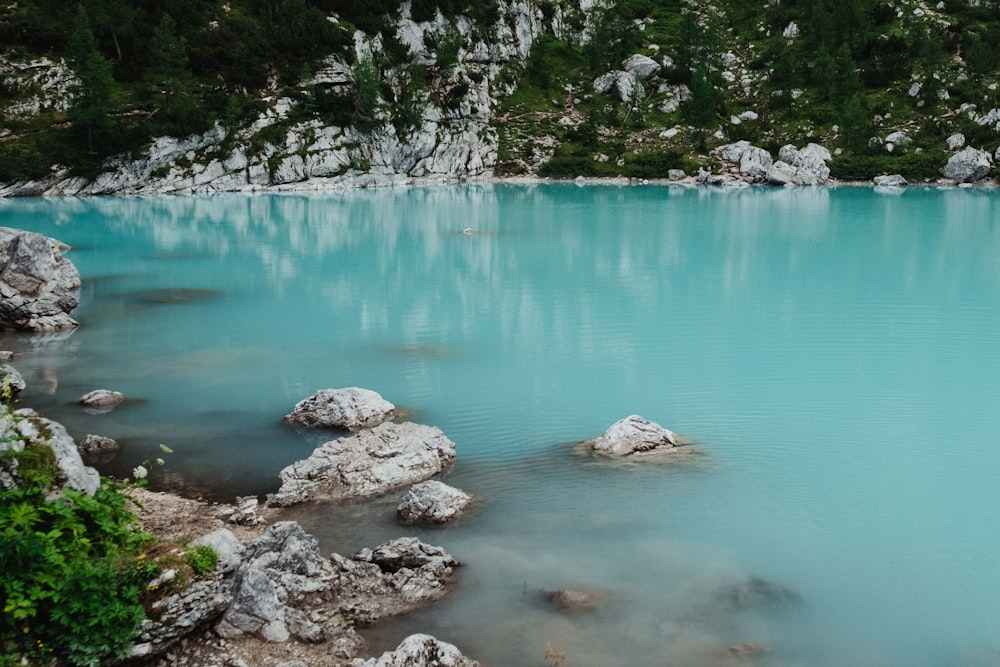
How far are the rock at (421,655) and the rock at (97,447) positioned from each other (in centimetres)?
835

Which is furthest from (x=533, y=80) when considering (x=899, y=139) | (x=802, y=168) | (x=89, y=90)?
(x=89, y=90)

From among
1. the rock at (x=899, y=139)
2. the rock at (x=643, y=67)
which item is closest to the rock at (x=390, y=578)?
the rock at (x=899, y=139)

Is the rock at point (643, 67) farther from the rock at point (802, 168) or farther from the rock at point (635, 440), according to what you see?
the rock at point (635, 440)

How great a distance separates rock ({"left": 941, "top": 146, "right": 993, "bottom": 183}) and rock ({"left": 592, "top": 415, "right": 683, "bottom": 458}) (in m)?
77.2

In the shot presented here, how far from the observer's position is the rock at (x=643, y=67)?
10675 centimetres

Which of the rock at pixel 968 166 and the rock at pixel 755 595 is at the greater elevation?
the rock at pixel 968 166

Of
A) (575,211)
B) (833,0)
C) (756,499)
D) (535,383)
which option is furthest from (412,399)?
(833,0)

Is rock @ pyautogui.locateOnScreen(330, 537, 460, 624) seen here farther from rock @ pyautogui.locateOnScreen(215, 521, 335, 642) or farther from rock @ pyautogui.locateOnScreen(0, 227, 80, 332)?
rock @ pyautogui.locateOnScreen(0, 227, 80, 332)

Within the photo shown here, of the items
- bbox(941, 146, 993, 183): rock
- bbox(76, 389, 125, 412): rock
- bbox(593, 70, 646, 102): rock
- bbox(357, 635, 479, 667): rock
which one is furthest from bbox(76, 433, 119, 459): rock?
bbox(593, 70, 646, 102): rock

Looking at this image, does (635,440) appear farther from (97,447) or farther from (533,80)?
(533,80)

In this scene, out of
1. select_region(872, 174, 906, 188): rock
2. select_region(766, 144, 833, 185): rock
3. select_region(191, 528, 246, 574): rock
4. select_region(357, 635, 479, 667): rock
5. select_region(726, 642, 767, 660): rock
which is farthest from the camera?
select_region(766, 144, 833, 185): rock

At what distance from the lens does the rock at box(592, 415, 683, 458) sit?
46.8ft

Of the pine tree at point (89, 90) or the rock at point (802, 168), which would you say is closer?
the pine tree at point (89, 90)

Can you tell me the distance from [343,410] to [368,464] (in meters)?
2.57
